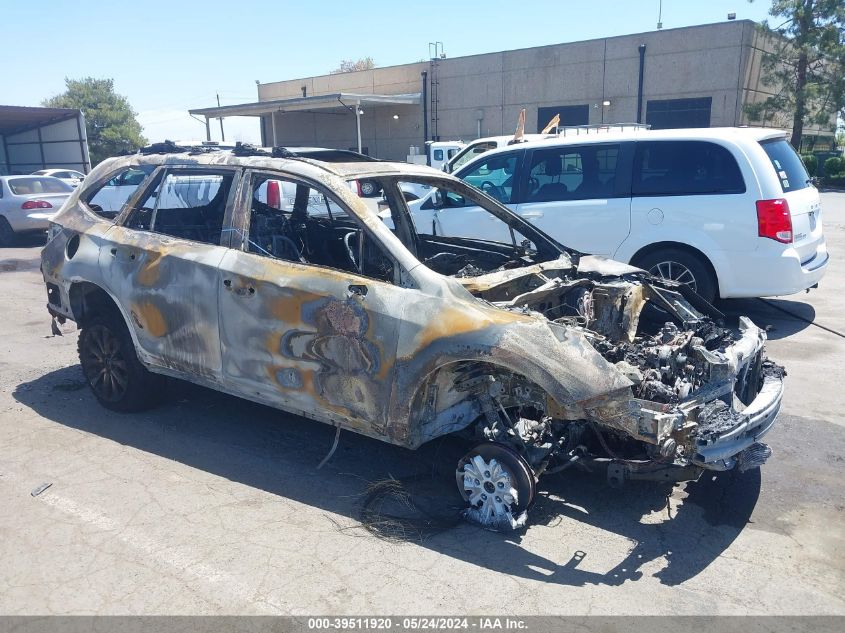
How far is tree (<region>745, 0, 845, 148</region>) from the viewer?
28469 mm

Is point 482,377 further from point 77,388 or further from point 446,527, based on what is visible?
point 77,388

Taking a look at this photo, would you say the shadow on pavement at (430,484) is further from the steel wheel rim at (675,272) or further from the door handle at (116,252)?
the steel wheel rim at (675,272)

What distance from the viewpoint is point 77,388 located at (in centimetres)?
602

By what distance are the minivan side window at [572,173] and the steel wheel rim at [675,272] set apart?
91 cm

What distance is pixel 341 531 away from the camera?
3.75 metres

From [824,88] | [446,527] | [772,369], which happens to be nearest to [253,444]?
[446,527]

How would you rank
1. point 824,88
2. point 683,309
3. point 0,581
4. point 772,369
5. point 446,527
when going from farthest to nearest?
point 824,88 → point 683,309 → point 772,369 → point 446,527 → point 0,581

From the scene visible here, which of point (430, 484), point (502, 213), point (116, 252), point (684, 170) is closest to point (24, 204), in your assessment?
point (116, 252)

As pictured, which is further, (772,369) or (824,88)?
(824,88)

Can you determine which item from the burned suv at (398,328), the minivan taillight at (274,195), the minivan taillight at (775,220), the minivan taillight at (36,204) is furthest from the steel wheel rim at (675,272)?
the minivan taillight at (36,204)

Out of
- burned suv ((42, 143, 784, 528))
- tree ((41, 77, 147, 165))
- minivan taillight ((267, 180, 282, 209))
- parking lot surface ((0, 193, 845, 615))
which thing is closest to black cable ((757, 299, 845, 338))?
parking lot surface ((0, 193, 845, 615))

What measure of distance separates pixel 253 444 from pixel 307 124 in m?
38.4

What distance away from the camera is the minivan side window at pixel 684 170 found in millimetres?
6816

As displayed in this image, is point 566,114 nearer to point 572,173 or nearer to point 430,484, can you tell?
point 572,173
